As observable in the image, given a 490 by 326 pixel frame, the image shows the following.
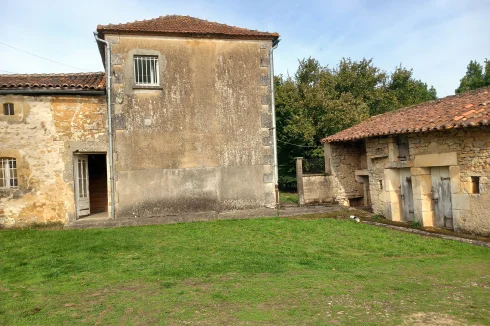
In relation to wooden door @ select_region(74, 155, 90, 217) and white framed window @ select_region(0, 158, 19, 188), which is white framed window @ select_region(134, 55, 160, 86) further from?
white framed window @ select_region(0, 158, 19, 188)

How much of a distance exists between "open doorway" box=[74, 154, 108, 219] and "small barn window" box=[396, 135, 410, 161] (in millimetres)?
9589

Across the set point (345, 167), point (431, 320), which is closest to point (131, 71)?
point (345, 167)

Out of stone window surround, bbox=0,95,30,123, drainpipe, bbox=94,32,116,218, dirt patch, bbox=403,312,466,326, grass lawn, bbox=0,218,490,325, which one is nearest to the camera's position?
dirt patch, bbox=403,312,466,326

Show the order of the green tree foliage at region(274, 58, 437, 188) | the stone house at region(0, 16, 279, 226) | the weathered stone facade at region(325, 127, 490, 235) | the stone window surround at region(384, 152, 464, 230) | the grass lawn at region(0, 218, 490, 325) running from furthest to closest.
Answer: the green tree foliage at region(274, 58, 437, 188) → the stone house at region(0, 16, 279, 226) → the stone window surround at region(384, 152, 464, 230) → the weathered stone facade at region(325, 127, 490, 235) → the grass lawn at region(0, 218, 490, 325)

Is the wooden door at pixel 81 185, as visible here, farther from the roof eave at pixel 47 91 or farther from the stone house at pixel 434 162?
the stone house at pixel 434 162

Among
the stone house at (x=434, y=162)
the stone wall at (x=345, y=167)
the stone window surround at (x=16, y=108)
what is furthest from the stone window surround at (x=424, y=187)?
the stone window surround at (x=16, y=108)

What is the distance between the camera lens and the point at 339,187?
14.6 meters

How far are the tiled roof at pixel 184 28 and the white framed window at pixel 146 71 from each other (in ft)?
2.71

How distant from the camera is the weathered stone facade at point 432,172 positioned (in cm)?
910

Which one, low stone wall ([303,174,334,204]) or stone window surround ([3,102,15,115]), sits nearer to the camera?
stone window surround ([3,102,15,115])

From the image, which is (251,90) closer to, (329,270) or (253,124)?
(253,124)

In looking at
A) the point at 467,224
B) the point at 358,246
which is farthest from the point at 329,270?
the point at 467,224

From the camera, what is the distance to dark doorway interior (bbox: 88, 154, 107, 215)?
1444 centimetres

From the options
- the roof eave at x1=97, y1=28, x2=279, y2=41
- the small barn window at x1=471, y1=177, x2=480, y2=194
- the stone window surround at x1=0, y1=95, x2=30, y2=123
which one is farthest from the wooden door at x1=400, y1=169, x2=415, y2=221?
the stone window surround at x1=0, y1=95, x2=30, y2=123
